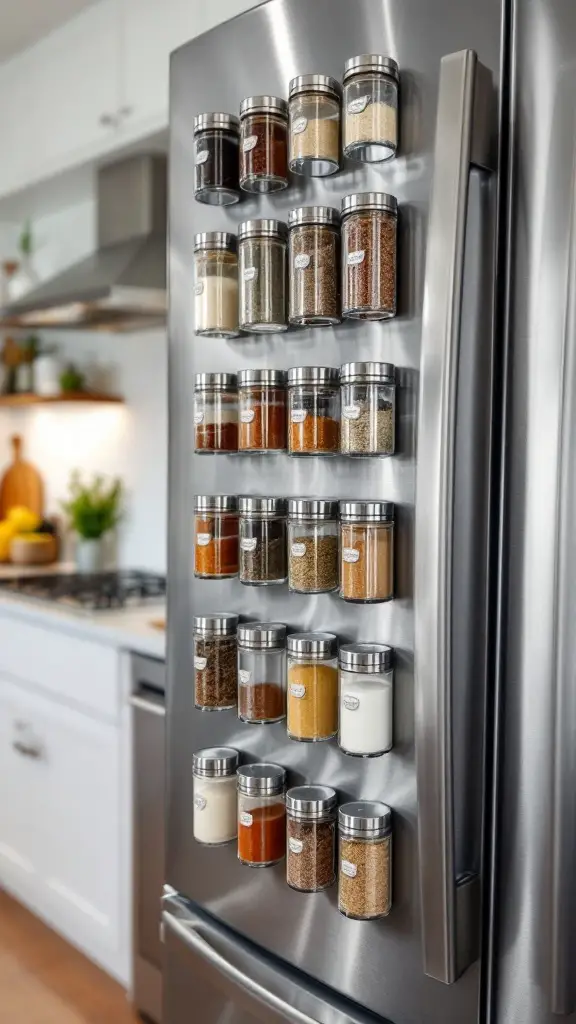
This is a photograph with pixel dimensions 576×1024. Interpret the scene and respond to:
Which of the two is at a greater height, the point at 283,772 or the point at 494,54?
the point at 494,54

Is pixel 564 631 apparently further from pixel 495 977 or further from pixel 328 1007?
pixel 328 1007

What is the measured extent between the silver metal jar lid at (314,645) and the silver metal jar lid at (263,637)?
0.05 m

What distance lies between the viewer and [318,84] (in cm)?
109

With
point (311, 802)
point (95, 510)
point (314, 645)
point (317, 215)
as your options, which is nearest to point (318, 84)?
point (317, 215)

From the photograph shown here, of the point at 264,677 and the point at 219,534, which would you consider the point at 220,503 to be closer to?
the point at 219,534

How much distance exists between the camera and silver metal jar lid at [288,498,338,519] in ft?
3.67

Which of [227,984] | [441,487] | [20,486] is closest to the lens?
[441,487]

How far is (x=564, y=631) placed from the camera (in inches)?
36.7

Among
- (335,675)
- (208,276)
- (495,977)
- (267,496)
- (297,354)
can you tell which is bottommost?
(495,977)

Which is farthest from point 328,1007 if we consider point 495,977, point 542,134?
point 542,134

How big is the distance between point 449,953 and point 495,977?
0.27ft

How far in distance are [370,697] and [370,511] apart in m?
0.21

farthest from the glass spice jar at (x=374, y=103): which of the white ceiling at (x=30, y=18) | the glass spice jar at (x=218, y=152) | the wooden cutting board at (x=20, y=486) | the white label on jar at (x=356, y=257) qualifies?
the wooden cutting board at (x=20, y=486)

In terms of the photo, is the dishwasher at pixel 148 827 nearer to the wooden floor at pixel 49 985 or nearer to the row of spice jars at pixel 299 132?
the wooden floor at pixel 49 985
